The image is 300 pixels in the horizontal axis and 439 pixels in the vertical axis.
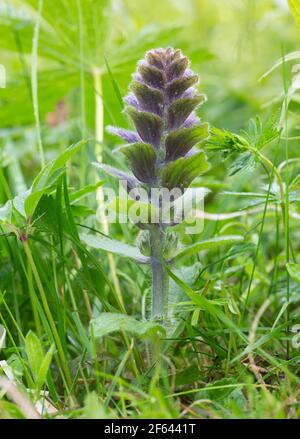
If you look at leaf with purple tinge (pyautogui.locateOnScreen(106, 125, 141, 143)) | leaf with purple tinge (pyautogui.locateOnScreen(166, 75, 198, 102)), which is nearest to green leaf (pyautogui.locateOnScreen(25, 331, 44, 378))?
leaf with purple tinge (pyautogui.locateOnScreen(106, 125, 141, 143))

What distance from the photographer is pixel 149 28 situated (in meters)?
3.00

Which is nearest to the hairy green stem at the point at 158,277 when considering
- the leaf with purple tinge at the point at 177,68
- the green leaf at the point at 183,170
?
the green leaf at the point at 183,170

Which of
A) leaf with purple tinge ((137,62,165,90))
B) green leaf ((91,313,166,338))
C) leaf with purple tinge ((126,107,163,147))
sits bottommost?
green leaf ((91,313,166,338))

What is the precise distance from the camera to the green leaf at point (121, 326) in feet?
4.31

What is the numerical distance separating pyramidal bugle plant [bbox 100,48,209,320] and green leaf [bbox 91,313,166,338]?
14 centimetres

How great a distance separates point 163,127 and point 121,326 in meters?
0.46

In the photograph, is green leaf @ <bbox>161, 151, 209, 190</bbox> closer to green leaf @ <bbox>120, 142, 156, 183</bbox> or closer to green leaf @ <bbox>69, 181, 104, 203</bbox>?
green leaf @ <bbox>120, 142, 156, 183</bbox>

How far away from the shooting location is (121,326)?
4.35 feet

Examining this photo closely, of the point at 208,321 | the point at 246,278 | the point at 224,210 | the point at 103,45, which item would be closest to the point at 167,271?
the point at 208,321

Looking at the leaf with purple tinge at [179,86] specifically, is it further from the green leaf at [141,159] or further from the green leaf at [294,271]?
the green leaf at [294,271]

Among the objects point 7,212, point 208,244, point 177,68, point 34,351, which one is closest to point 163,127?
point 177,68

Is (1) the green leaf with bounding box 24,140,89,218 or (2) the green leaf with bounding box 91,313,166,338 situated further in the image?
(1) the green leaf with bounding box 24,140,89,218

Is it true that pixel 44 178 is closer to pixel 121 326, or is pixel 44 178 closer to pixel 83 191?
pixel 83 191

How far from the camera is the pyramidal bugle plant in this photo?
145 centimetres
